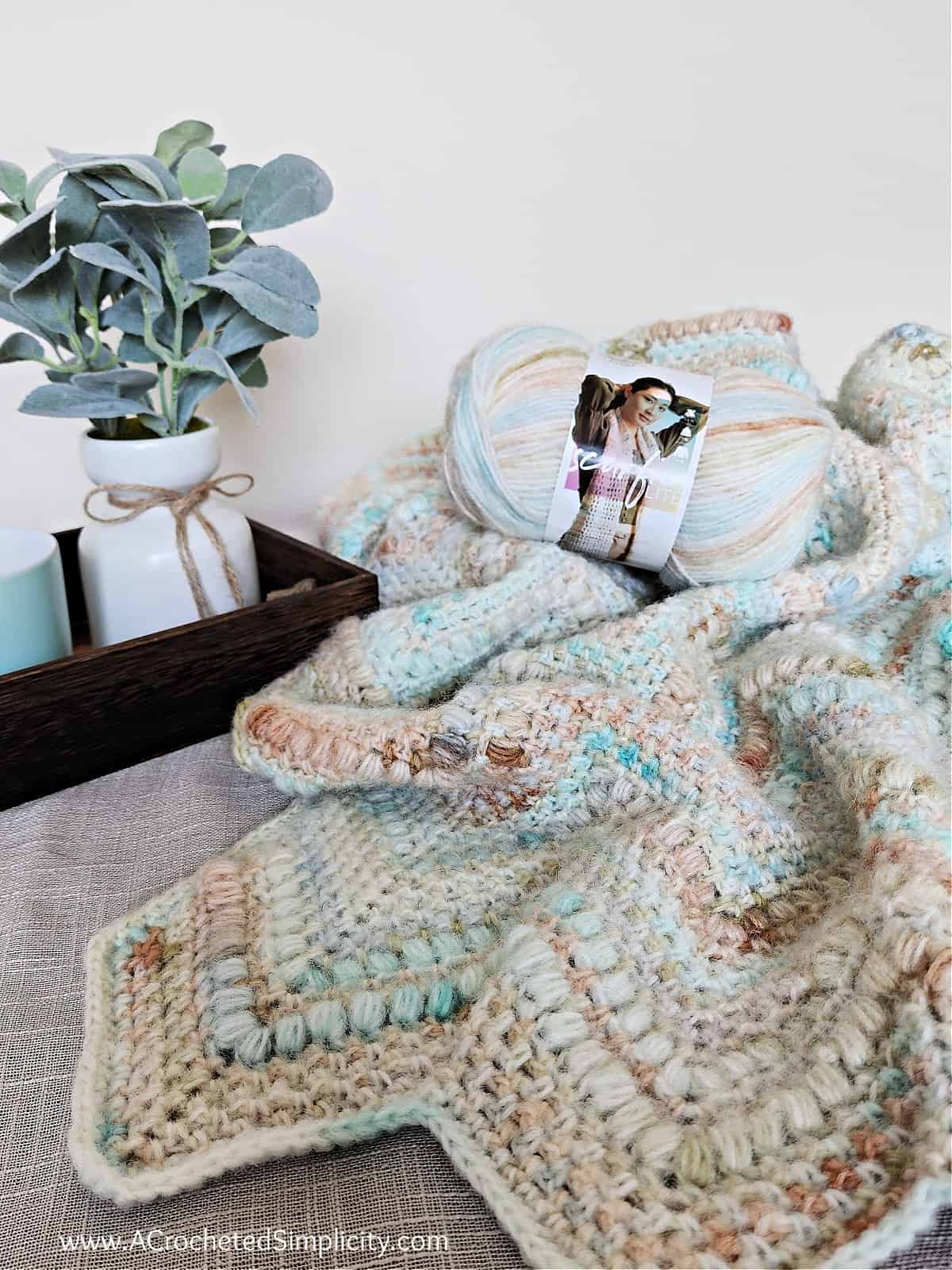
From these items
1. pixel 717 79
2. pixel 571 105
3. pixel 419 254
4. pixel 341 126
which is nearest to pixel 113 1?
pixel 341 126

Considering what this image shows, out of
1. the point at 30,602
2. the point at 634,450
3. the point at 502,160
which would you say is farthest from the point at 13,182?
the point at 502,160

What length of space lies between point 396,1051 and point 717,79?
1232 millimetres

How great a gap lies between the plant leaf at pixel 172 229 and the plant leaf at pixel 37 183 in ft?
0.10

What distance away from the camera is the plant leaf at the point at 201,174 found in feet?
1.93

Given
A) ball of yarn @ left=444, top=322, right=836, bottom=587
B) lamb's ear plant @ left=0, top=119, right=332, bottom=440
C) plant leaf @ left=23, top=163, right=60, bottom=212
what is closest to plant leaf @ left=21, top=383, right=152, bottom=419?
lamb's ear plant @ left=0, top=119, right=332, bottom=440

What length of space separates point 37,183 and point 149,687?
292 mm

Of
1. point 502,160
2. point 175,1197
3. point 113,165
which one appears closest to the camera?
point 175,1197

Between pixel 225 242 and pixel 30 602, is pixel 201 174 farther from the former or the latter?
pixel 30 602

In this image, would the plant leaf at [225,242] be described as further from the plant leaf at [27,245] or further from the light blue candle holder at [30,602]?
the light blue candle holder at [30,602]

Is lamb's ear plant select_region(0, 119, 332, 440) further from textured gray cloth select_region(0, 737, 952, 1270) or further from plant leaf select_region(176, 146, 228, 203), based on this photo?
textured gray cloth select_region(0, 737, 952, 1270)

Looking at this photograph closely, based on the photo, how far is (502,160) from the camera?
1.10 m

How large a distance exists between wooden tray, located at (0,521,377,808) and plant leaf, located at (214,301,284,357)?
164 mm

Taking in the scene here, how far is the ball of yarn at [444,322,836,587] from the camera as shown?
631mm

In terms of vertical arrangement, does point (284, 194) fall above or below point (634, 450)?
above
